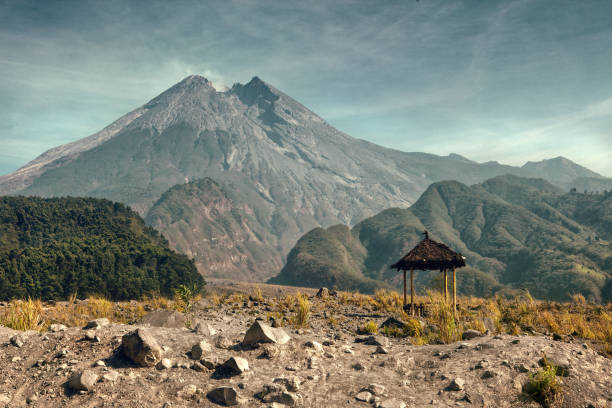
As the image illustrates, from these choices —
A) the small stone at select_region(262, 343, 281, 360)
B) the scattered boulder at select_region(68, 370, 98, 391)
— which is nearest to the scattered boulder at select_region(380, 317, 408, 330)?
the small stone at select_region(262, 343, 281, 360)

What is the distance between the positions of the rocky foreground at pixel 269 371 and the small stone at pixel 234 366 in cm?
2

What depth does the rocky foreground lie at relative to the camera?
666 centimetres

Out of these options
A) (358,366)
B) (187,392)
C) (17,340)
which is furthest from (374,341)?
(17,340)

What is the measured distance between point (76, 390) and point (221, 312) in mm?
10824

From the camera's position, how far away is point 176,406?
6512mm

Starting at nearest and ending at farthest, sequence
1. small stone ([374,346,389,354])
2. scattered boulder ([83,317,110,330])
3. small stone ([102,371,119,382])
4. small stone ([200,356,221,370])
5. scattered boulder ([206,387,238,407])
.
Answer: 1. scattered boulder ([206,387,238,407])
2. small stone ([102,371,119,382])
3. small stone ([200,356,221,370])
4. small stone ([374,346,389,354])
5. scattered boulder ([83,317,110,330])

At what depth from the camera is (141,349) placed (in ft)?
24.9

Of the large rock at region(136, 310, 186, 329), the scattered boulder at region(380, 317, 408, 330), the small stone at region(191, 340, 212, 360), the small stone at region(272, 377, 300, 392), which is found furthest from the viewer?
the scattered boulder at region(380, 317, 408, 330)

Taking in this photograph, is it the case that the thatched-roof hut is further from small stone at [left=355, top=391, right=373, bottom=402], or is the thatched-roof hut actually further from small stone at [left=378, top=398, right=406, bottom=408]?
small stone at [left=378, top=398, right=406, bottom=408]

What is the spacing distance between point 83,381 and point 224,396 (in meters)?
2.65

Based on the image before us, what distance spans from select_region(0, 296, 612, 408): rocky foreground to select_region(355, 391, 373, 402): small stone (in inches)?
0.7

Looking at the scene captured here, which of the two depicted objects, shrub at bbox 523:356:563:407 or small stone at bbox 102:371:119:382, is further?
small stone at bbox 102:371:119:382

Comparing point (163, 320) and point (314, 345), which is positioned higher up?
point (314, 345)

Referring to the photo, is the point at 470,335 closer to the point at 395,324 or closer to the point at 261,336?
the point at 395,324
